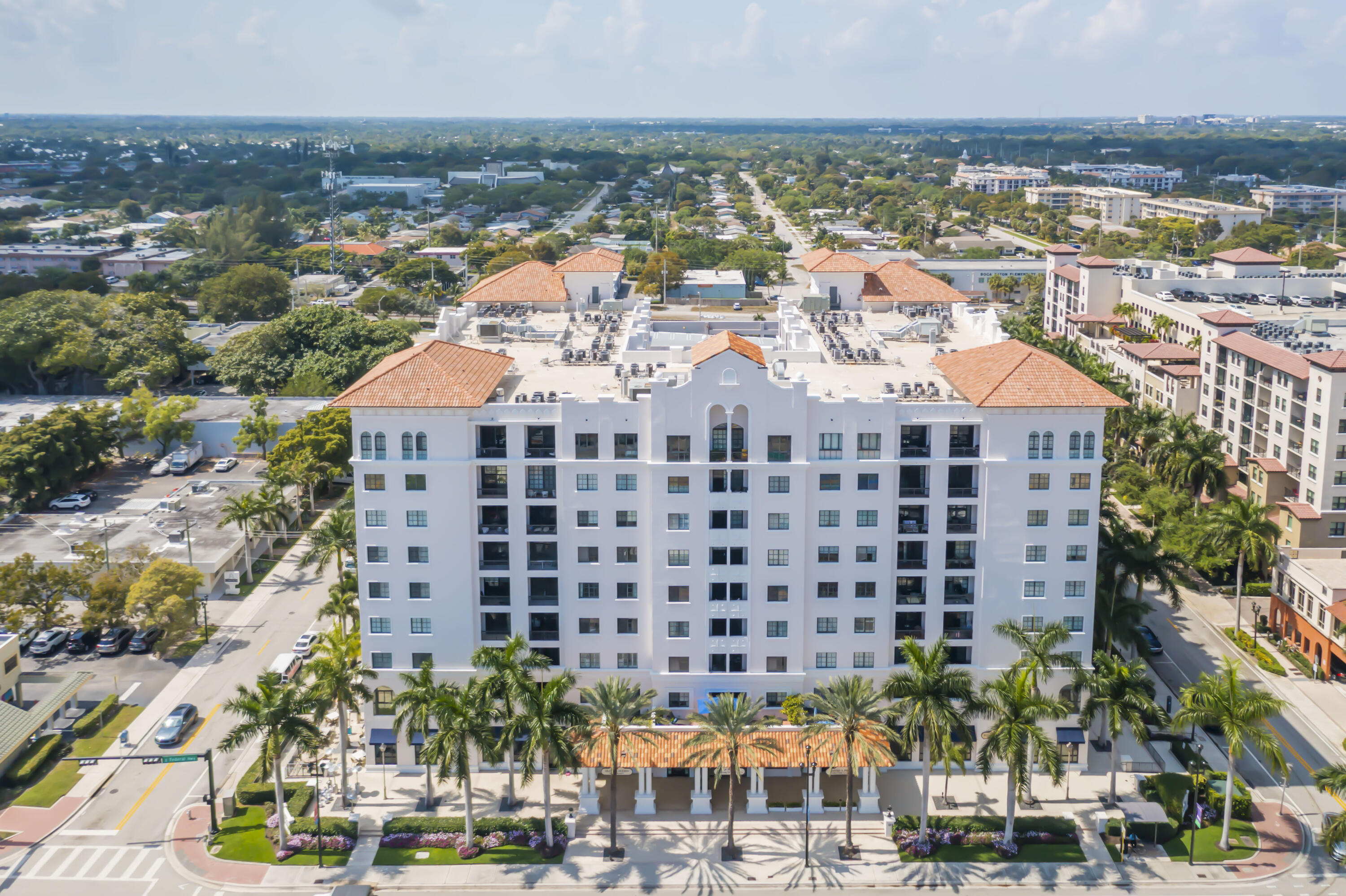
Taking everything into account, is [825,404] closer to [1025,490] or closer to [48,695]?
[1025,490]

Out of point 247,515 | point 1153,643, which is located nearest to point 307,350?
point 247,515

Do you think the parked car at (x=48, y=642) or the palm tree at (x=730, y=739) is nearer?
the palm tree at (x=730, y=739)

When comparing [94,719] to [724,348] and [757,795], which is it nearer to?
[757,795]

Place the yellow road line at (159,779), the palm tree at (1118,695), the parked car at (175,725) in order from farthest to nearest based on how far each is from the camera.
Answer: the parked car at (175,725)
the yellow road line at (159,779)
the palm tree at (1118,695)

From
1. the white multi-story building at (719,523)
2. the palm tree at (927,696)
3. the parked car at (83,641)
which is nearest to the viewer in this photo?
the palm tree at (927,696)

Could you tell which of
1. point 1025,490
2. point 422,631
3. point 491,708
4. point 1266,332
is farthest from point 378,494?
point 1266,332

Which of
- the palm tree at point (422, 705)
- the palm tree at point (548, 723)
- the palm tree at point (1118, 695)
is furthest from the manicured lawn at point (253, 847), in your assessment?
the palm tree at point (1118, 695)

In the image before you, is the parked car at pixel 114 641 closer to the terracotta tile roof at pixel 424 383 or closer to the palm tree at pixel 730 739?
the terracotta tile roof at pixel 424 383

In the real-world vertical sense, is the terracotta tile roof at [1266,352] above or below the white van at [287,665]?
above
